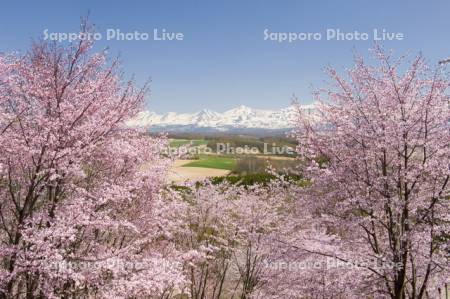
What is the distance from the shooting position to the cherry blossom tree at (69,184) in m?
7.97

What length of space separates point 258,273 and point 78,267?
29.1 ft

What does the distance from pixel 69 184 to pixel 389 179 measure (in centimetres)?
732

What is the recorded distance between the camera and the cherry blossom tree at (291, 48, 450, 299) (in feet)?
29.1

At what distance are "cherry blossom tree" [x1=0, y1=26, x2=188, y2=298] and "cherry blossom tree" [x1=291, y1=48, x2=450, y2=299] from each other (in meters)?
4.38

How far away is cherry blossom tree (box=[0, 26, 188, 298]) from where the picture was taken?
314 inches

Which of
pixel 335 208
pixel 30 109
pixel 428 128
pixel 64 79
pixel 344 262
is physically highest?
pixel 64 79

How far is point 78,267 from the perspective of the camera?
335 inches

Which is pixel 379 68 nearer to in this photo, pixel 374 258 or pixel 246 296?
pixel 374 258

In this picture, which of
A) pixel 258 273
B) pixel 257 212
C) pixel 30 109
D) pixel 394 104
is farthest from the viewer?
pixel 257 212

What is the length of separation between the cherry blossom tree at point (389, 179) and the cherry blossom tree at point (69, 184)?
438 centimetres

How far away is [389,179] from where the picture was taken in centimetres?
886

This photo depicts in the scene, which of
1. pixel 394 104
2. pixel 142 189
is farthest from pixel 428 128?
pixel 142 189

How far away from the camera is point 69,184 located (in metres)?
8.94

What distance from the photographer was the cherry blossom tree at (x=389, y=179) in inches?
349
